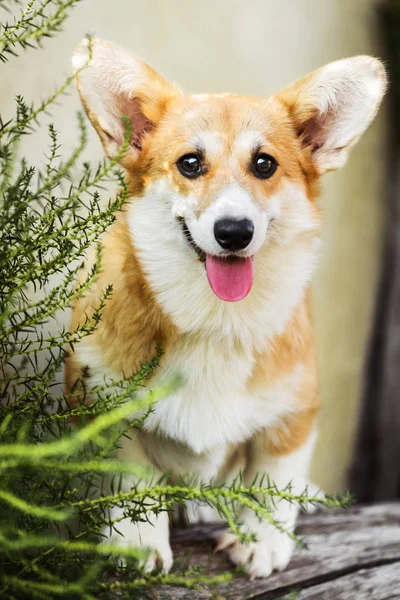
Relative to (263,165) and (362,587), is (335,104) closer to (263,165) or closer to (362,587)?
(263,165)

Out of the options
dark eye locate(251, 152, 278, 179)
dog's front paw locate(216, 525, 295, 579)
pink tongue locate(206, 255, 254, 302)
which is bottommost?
dog's front paw locate(216, 525, 295, 579)

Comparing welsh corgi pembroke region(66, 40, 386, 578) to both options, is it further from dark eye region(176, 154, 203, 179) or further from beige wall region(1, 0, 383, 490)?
beige wall region(1, 0, 383, 490)

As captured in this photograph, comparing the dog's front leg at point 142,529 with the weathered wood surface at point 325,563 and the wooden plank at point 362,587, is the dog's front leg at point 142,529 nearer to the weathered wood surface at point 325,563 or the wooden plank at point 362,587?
the weathered wood surface at point 325,563

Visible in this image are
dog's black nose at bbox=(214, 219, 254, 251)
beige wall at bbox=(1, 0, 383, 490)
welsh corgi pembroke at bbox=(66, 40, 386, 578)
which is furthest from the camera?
beige wall at bbox=(1, 0, 383, 490)

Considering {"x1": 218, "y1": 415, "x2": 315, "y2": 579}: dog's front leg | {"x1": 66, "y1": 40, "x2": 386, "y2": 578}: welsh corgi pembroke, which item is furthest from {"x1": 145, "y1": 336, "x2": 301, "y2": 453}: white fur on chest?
{"x1": 218, "y1": 415, "x2": 315, "y2": 579}: dog's front leg

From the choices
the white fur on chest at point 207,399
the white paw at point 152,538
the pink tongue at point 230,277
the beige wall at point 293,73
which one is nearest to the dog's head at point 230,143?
the pink tongue at point 230,277

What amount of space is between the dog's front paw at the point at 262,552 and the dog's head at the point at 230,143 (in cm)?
46

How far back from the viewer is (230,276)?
3.36 feet

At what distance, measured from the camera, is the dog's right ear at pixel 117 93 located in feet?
3.33

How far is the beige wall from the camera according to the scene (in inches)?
52.0

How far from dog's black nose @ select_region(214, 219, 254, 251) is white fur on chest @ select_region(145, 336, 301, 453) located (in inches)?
8.5

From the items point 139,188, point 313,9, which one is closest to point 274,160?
point 139,188

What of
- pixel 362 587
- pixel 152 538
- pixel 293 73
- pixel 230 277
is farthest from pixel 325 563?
pixel 293 73

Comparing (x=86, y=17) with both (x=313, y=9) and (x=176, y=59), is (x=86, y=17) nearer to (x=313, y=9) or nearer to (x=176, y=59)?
(x=176, y=59)
